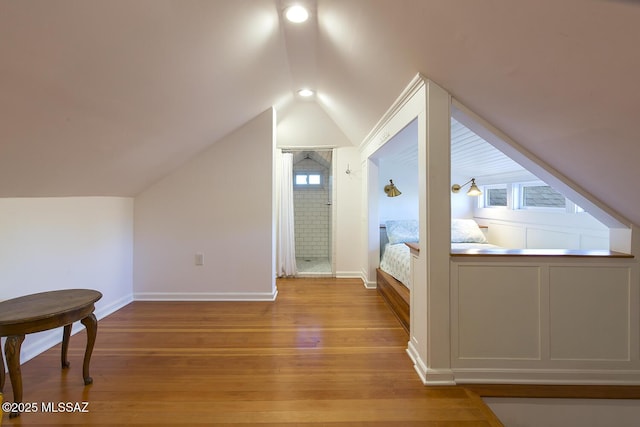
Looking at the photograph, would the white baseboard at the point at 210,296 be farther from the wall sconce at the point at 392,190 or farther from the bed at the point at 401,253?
the wall sconce at the point at 392,190

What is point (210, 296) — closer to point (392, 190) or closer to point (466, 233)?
point (392, 190)

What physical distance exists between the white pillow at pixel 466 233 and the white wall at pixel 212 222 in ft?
8.16

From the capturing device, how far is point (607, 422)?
1745 mm

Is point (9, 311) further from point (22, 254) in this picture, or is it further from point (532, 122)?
point (532, 122)

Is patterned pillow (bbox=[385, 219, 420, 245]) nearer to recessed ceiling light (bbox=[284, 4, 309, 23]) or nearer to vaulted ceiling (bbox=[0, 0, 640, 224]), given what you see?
vaulted ceiling (bbox=[0, 0, 640, 224])

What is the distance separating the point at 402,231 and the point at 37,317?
3634 millimetres

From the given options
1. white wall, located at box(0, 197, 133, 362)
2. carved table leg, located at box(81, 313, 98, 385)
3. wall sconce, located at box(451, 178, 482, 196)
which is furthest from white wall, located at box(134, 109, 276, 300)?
wall sconce, located at box(451, 178, 482, 196)

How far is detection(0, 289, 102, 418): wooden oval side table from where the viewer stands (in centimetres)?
145

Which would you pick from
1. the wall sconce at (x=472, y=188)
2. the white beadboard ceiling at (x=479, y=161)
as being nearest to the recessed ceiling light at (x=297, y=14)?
the white beadboard ceiling at (x=479, y=161)

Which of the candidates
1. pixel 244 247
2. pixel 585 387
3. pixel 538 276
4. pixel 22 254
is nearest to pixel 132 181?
pixel 22 254

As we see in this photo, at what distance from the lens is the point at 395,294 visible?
2930mm

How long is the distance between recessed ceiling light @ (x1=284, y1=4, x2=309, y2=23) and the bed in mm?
2005

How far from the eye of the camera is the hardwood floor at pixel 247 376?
1.55 m

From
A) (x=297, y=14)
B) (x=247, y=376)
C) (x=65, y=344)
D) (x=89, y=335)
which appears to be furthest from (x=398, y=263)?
(x=65, y=344)
